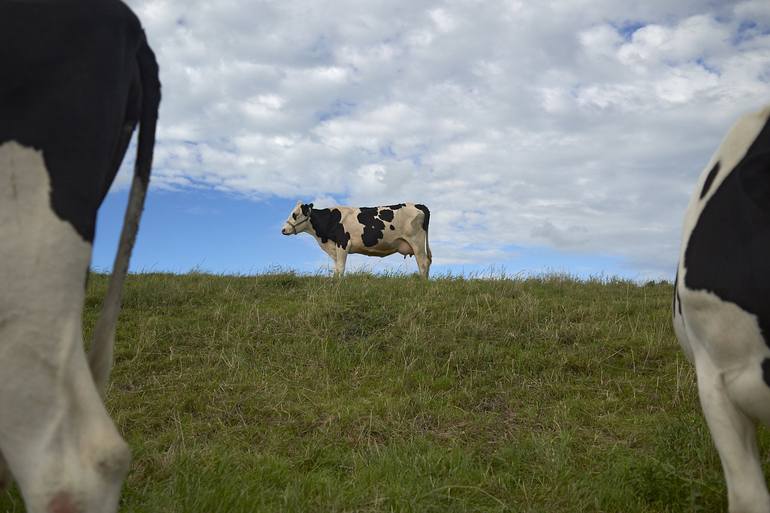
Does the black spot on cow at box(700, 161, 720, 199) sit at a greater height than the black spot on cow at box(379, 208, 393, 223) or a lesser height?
lesser

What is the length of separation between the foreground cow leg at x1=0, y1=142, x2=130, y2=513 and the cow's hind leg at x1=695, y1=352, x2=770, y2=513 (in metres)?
2.39

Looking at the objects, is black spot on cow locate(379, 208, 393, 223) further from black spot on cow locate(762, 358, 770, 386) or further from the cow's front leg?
black spot on cow locate(762, 358, 770, 386)

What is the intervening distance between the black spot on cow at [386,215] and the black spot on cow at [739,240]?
17.6m

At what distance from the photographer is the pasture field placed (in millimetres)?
4348

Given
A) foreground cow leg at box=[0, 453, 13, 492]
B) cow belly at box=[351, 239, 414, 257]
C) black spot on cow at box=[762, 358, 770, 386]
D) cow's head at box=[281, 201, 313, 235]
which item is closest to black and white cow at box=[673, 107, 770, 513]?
black spot on cow at box=[762, 358, 770, 386]

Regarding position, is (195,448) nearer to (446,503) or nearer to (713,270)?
(446,503)

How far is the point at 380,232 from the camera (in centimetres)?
2077

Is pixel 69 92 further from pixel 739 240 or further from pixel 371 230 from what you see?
pixel 371 230

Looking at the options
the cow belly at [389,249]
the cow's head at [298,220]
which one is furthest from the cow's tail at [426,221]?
the cow's head at [298,220]

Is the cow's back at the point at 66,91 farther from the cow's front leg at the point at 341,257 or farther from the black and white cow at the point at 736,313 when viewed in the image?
the cow's front leg at the point at 341,257

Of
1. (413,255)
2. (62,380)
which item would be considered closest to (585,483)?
(62,380)

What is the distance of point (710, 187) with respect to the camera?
11.2ft

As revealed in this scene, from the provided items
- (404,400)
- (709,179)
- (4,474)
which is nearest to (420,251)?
(404,400)

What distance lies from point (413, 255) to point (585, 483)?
54.6ft
